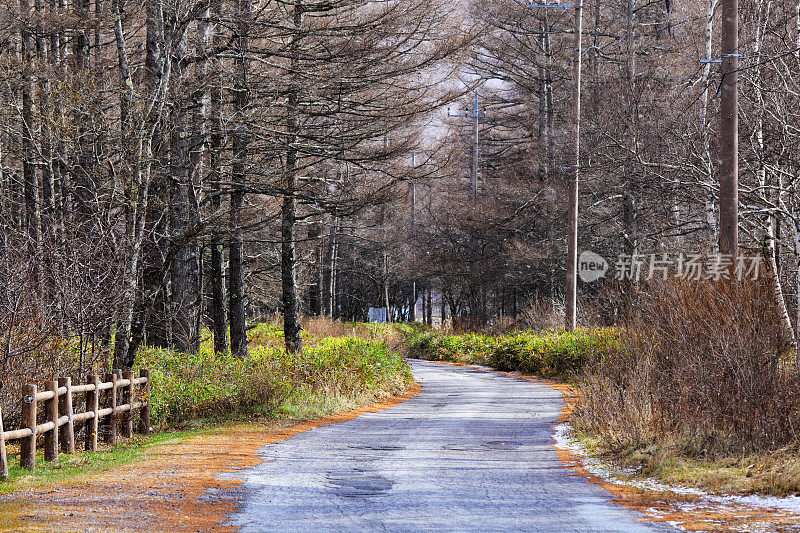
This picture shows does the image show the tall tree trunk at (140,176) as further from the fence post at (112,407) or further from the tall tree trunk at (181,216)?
the fence post at (112,407)

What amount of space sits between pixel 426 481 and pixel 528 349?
1867 cm

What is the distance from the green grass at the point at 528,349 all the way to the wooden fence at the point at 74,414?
8164mm

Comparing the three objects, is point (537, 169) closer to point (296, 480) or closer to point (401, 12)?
point (401, 12)

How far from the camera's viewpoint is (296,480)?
9.05 meters

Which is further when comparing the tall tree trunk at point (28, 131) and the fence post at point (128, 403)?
the tall tree trunk at point (28, 131)

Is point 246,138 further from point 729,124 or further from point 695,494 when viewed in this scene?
point 695,494

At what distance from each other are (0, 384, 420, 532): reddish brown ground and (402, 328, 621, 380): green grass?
313 inches

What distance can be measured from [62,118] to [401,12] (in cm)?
714

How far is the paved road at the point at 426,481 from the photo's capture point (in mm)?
6996

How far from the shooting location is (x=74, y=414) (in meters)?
11.0

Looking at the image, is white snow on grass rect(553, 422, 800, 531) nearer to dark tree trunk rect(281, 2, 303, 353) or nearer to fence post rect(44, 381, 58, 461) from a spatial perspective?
fence post rect(44, 381, 58, 461)

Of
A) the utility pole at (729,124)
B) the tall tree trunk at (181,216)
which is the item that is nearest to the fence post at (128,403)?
the tall tree trunk at (181,216)

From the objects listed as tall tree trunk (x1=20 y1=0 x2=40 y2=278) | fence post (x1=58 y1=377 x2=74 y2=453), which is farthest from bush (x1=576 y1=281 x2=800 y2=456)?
tall tree trunk (x1=20 y1=0 x2=40 y2=278)

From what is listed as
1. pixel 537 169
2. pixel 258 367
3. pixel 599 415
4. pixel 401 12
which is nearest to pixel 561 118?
pixel 537 169
